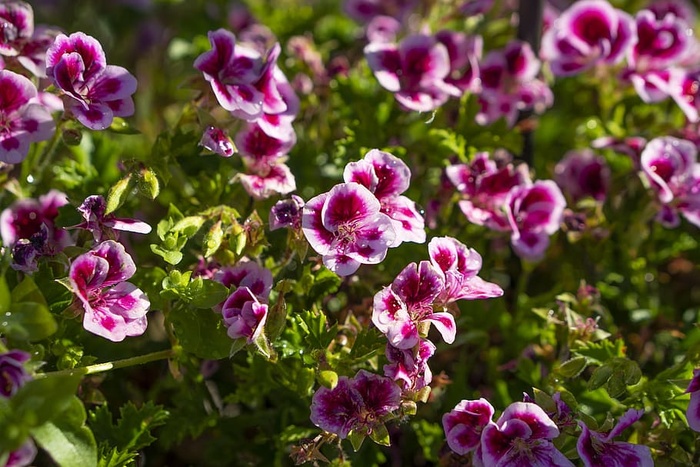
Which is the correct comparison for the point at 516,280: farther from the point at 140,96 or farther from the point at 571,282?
the point at 140,96

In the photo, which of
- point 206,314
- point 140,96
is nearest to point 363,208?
point 206,314

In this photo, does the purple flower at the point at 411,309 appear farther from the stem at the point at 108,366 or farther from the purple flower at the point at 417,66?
the purple flower at the point at 417,66

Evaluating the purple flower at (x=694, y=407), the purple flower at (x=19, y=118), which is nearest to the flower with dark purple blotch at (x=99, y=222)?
the purple flower at (x=19, y=118)

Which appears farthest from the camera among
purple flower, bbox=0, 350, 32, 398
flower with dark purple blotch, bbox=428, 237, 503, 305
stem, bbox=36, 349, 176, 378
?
flower with dark purple blotch, bbox=428, 237, 503, 305

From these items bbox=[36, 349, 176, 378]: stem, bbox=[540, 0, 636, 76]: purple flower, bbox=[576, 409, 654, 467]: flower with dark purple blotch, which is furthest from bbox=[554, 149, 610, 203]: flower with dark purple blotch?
bbox=[36, 349, 176, 378]: stem

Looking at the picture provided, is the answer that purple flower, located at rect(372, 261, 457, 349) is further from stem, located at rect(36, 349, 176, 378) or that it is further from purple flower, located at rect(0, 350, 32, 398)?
purple flower, located at rect(0, 350, 32, 398)

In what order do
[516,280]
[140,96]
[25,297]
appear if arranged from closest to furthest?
[25,297] → [516,280] → [140,96]
